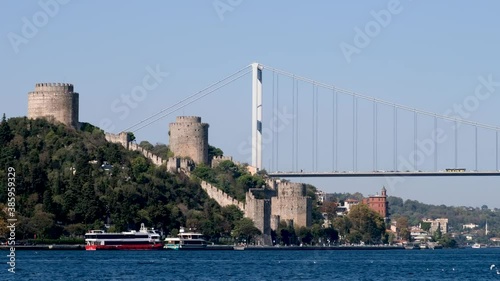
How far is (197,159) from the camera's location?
94500 mm

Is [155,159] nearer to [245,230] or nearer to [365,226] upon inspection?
[245,230]

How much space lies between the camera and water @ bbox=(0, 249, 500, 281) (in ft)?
167

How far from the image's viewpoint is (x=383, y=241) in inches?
4306

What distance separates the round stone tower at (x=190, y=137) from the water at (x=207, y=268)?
68.6ft

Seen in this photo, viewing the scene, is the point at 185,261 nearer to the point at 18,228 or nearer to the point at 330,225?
the point at 18,228

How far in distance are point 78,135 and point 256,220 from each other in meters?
11.8

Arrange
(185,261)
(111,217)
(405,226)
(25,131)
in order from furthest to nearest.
→ (405,226) → (25,131) → (111,217) → (185,261)

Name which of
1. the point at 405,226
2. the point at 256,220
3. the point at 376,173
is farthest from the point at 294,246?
the point at 405,226

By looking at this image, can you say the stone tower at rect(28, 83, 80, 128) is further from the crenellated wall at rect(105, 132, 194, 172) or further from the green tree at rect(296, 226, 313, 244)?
the green tree at rect(296, 226, 313, 244)

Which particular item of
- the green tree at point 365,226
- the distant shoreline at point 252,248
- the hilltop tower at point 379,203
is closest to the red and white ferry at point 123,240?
the distant shoreline at point 252,248

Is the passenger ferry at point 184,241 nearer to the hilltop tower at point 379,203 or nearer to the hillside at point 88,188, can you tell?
the hillside at point 88,188

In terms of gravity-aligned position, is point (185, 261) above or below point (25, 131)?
below

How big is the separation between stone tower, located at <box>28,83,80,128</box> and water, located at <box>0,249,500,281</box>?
1573 centimetres

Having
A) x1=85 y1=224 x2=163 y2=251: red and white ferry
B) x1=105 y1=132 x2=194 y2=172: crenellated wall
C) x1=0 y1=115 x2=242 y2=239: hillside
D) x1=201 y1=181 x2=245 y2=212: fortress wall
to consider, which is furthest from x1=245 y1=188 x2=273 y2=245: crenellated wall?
x1=85 y1=224 x2=163 y2=251: red and white ferry
